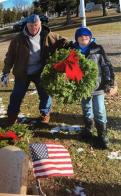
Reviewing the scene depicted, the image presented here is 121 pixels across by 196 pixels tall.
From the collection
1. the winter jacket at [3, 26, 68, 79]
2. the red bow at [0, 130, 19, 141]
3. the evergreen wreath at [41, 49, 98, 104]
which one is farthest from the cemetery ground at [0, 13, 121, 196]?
the winter jacket at [3, 26, 68, 79]

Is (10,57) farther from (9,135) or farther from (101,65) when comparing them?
(9,135)

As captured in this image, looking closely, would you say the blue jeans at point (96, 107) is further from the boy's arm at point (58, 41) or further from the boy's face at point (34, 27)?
the boy's face at point (34, 27)

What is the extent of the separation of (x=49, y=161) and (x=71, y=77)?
4.15ft

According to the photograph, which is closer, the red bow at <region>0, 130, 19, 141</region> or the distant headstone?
the distant headstone

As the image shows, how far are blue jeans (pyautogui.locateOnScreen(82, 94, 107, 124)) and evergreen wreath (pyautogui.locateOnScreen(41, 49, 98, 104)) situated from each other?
0.40 metres

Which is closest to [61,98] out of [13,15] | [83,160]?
[83,160]

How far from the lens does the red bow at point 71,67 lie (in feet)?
20.5

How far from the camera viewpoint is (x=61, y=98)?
21.1ft

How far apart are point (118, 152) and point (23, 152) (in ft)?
6.30

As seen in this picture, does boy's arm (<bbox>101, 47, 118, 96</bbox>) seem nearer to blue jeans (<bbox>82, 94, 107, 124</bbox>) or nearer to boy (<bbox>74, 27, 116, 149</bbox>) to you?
boy (<bbox>74, 27, 116, 149</bbox>)

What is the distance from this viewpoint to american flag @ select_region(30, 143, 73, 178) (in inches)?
210

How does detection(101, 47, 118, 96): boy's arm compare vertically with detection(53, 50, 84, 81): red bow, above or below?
below

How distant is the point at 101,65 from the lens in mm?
6730

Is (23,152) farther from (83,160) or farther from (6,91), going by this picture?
(6,91)
